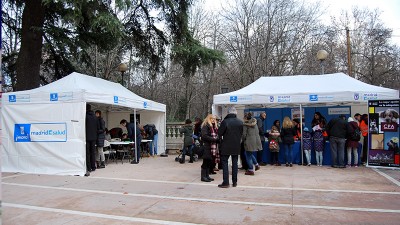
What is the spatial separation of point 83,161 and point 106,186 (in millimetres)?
2038

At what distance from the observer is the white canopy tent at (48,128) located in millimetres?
10094

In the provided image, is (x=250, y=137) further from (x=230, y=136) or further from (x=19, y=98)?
(x=19, y=98)

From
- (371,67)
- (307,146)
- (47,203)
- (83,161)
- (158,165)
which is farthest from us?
(371,67)

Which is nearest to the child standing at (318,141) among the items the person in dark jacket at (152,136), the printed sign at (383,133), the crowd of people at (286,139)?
the crowd of people at (286,139)

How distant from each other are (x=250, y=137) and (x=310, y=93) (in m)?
3.00

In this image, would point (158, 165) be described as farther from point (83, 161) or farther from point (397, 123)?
point (397, 123)

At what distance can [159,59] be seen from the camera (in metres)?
17.8

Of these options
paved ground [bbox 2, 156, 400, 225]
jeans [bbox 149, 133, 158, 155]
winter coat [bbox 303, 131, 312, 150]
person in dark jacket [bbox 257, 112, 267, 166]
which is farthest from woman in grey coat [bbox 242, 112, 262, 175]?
jeans [bbox 149, 133, 158, 155]

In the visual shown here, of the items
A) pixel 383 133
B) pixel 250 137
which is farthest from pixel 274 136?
pixel 383 133

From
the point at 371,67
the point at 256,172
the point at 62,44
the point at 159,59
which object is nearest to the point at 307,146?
the point at 256,172

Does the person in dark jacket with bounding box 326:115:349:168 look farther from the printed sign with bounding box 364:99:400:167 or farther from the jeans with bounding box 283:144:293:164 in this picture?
the jeans with bounding box 283:144:293:164

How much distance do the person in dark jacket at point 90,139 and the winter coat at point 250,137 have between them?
4.41 metres

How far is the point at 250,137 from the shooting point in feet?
31.5

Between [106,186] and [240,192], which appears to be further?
[106,186]
